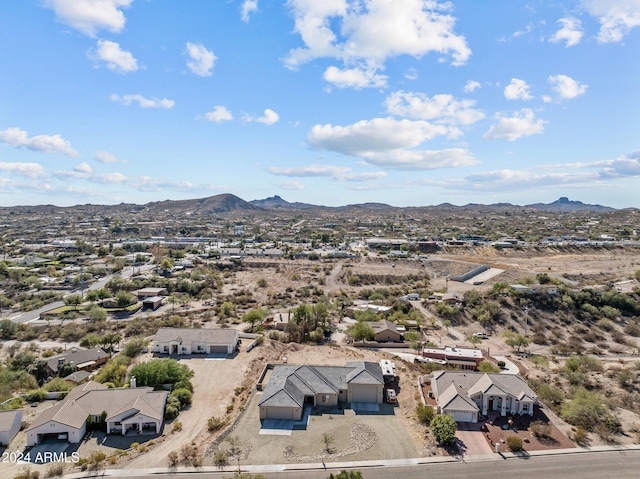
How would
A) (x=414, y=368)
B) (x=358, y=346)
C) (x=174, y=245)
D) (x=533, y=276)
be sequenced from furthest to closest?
1. (x=174, y=245)
2. (x=533, y=276)
3. (x=358, y=346)
4. (x=414, y=368)

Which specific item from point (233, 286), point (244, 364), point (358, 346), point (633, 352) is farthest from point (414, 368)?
point (233, 286)

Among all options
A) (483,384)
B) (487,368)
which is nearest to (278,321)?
(487,368)

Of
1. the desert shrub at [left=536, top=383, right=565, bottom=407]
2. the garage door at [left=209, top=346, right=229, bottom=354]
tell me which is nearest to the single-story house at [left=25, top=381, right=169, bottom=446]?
the garage door at [left=209, top=346, right=229, bottom=354]

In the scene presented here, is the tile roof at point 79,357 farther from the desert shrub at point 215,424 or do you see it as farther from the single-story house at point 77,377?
the desert shrub at point 215,424

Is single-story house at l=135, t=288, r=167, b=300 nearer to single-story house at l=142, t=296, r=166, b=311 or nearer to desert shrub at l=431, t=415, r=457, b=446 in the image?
single-story house at l=142, t=296, r=166, b=311

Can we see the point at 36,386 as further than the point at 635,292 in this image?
No

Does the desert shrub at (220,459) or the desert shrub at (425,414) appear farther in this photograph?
the desert shrub at (425,414)

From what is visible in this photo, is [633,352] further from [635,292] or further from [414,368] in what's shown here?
[414,368]

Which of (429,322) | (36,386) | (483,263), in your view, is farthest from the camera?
(483,263)

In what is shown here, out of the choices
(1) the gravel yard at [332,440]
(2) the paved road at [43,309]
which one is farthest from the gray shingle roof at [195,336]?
(2) the paved road at [43,309]
